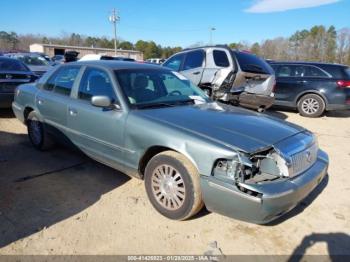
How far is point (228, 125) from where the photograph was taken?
329 cm

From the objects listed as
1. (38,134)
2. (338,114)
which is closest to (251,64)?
(38,134)

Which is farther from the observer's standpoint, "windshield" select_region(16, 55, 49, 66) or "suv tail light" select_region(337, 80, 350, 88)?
"windshield" select_region(16, 55, 49, 66)

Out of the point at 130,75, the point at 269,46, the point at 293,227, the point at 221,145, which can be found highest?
the point at 269,46

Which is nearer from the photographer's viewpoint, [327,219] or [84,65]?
[327,219]

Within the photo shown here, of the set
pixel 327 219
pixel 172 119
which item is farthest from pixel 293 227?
pixel 172 119

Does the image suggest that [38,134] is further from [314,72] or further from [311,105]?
[314,72]

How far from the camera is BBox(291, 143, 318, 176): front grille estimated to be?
3025 millimetres

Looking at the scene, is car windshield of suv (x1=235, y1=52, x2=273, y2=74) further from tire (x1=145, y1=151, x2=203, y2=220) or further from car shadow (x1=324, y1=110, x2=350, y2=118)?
tire (x1=145, y1=151, x2=203, y2=220)

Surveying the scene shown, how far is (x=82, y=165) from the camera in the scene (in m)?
4.73

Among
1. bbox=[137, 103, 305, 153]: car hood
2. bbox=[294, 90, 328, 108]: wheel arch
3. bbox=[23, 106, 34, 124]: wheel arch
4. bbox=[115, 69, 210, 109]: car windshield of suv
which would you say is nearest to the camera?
bbox=[137, 103, 305, 153]: car hood

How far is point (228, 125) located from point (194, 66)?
4.67m

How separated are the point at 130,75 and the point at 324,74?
23.7 ft

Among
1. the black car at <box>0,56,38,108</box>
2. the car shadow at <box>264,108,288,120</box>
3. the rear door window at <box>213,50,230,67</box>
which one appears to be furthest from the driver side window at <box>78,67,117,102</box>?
the car shadow at <box>264,108,288,120</box>

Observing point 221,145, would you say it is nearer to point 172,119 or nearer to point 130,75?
point 172,119
